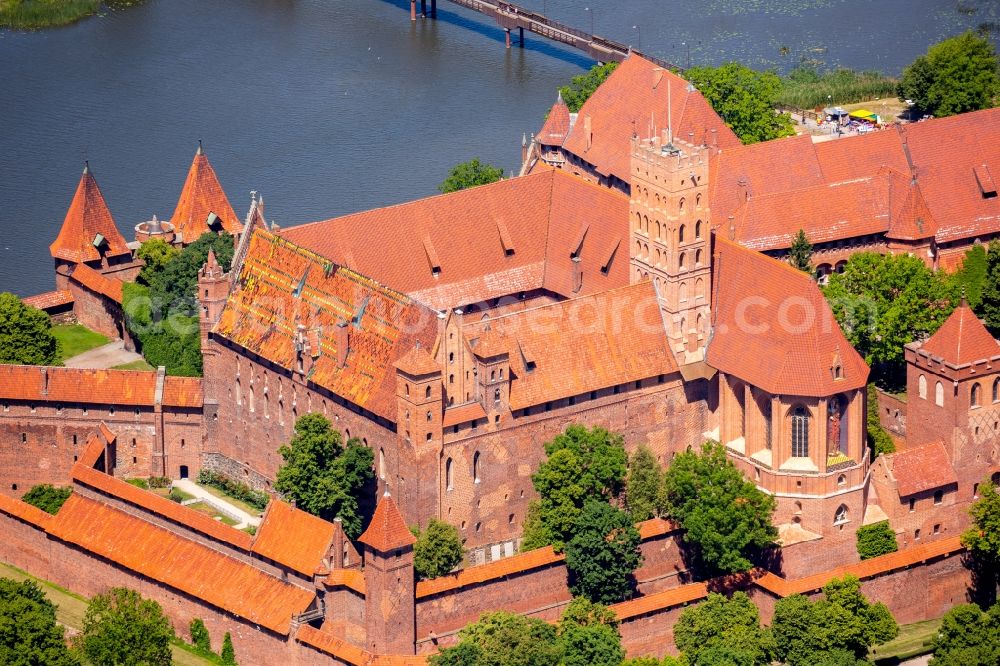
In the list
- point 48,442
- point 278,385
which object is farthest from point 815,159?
point 48,442

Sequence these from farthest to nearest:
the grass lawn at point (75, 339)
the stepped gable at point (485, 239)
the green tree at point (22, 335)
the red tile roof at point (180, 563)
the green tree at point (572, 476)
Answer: the grass lawn at point (75, 339) → the green tree at point (22, 335) → the stepped gable at point (485, 239) → the green tree at point (572, 476) → the red tile roof at point (180, 563)

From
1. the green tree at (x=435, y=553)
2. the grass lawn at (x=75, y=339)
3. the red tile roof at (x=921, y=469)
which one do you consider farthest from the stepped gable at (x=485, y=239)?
the grass lawn at (x=75, y=339)

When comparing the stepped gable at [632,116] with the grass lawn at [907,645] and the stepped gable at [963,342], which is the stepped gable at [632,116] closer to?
the stepped gable at [963,342]

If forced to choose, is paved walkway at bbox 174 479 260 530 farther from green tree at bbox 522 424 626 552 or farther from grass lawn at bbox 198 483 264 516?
green tree at bbox 522 424 626 552

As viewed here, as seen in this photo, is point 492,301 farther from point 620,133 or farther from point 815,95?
point 815,95

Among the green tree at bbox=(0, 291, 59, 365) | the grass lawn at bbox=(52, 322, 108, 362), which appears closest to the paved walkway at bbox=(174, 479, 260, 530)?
the green tree at bbox=(0, 291, 59, 365)

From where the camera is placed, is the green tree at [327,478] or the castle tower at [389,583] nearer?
the castle tower at [389,583]

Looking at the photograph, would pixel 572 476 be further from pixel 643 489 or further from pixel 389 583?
pixel 389 583

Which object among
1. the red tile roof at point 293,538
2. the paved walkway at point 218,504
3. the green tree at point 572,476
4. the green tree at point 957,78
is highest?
the green tree at point 957,78
